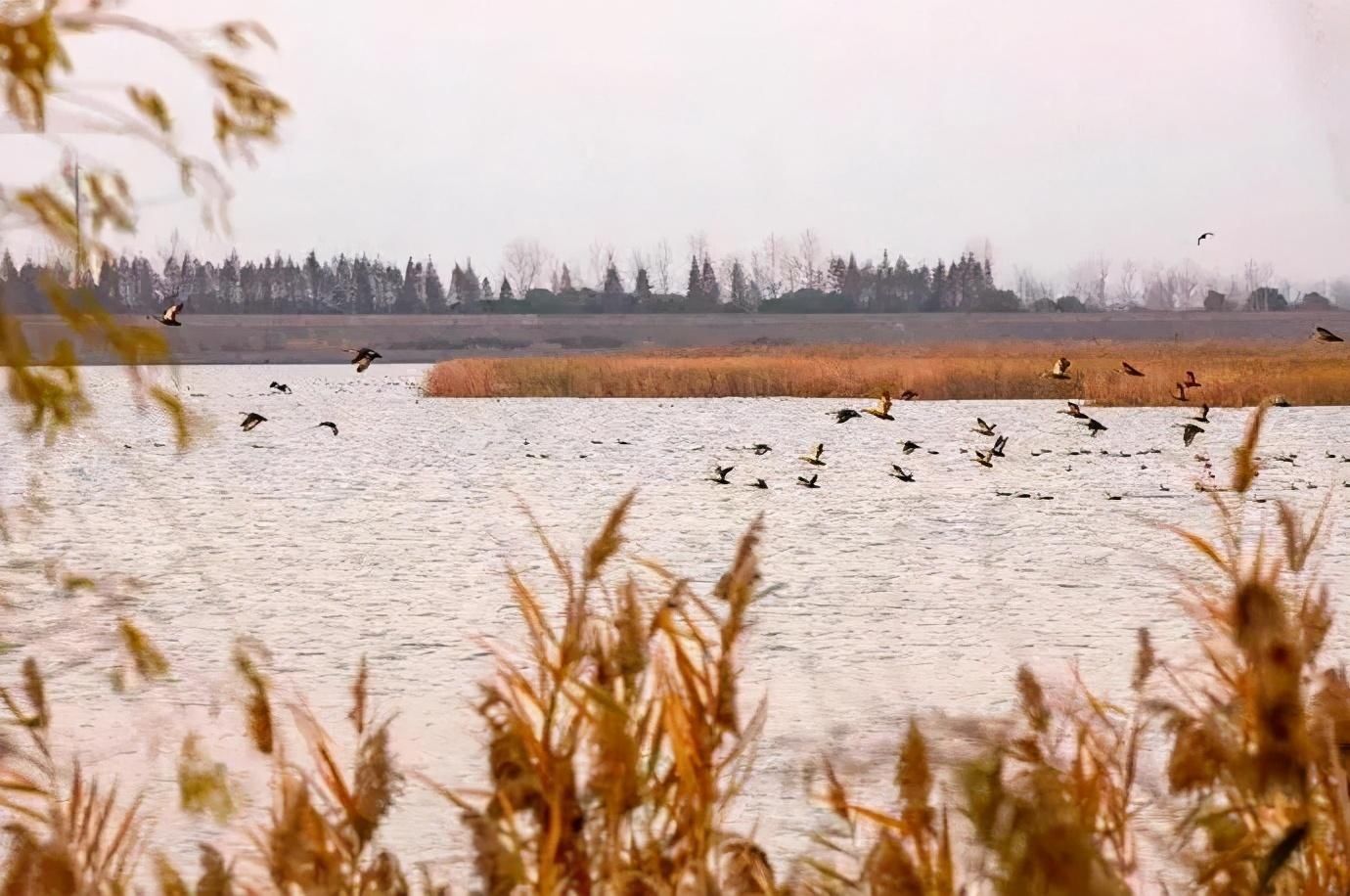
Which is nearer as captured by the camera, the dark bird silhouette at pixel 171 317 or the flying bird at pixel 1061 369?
the dark bird silhouette at pixel 171 317

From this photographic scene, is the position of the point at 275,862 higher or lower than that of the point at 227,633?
higher

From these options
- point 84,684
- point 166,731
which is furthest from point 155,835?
point 84,684

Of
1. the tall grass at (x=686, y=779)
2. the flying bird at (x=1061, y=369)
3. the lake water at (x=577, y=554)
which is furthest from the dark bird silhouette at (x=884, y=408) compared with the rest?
the tall grass at (x=686, y=779)

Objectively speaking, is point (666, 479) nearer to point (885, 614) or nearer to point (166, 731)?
point (885, 614)

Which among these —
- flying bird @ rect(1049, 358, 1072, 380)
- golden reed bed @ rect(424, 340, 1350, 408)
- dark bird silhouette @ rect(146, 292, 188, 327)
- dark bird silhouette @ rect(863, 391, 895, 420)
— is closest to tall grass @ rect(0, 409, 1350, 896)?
dark bird silhouette @ rect(146, 292, 188, 327)

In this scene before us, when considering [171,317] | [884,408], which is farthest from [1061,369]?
[171,317]

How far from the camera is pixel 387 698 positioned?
563cm

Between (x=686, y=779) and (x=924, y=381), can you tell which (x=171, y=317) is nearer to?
(x=686, y=779)

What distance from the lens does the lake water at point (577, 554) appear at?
5266 millimetres

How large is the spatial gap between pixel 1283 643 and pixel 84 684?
16.8 ft

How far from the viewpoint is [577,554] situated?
9133 mm

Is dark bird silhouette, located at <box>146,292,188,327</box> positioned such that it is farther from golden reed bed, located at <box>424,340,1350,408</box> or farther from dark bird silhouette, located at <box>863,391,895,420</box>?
golden reed bed, located at <box>424,340,1350,408</box>

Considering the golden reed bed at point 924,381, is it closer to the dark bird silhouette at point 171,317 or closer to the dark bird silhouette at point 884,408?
the dark bird silhouette at point 884,408

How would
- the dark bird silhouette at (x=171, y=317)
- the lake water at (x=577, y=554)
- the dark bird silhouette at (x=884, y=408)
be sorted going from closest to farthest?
the lake water at (x=577, y=554) < the dark bird silhouette at (x=171, y=317) < the dark bird silhouette at (x=884, y=408)
